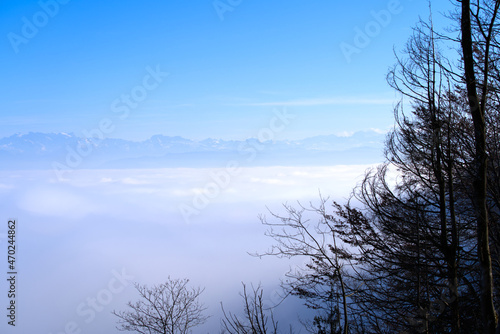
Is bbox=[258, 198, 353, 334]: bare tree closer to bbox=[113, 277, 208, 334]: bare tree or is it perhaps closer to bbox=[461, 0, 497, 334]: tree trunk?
bbox=[461, 0, 497, 334]: tree trunk

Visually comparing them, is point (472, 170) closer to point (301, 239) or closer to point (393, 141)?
point (393, 141)

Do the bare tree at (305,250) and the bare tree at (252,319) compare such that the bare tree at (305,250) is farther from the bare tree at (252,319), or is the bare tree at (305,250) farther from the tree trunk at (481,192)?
the tree trunk at (481,192)

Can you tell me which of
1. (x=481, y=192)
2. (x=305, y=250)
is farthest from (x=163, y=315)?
(x=481, y=192)

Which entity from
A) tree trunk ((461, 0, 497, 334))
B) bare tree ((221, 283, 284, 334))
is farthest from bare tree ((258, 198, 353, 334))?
tree trunk ((461, 0, 497, 334))

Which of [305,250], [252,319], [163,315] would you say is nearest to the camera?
[252,319]

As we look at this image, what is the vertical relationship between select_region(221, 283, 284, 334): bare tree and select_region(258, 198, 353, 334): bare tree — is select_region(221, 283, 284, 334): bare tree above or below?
below

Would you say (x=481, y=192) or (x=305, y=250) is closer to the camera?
(x=481, y=192)

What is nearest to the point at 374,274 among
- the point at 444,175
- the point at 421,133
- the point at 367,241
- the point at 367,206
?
the point at 367,241

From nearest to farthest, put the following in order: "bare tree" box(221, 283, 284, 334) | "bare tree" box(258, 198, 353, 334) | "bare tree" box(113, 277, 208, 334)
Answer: "bare tree" box(221, 283, 284, 334) < "bare tree" box(258, 198, 353, 334) < "bare tree" box(113, 277, 208, 334)

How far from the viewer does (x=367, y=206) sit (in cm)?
902

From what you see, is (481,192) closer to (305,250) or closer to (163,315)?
(305,250)

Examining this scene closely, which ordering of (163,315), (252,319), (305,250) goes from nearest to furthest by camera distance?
(252,319) → (305,250) → (163,315)

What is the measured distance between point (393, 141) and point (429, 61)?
188 centimetres

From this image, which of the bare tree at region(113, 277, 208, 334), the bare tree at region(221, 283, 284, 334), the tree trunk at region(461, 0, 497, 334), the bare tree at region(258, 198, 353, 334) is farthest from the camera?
the bare tree at region(113, 277, 208, 334)
